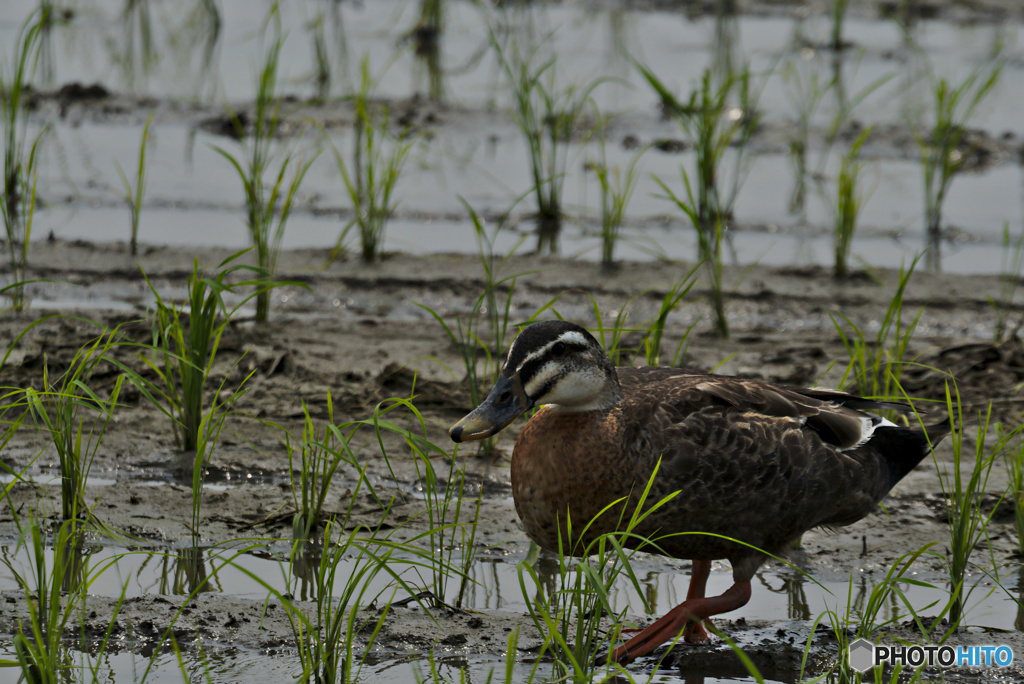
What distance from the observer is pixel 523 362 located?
3.29 meters

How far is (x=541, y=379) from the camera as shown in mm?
3318

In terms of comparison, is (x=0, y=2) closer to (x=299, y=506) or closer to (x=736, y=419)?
(x=299, y=506)

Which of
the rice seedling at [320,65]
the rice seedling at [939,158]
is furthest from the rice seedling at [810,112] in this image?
the rice seedling at [320,65]

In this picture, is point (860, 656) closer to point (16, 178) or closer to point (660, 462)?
point (660, 462)

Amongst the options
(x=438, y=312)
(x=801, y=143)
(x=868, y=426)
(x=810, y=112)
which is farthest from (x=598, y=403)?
(x=801, y=143)

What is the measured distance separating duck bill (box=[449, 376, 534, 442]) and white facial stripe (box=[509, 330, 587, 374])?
0.12 feet

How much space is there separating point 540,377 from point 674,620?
0.78 metres

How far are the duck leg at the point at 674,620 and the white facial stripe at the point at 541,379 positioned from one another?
28.6 inches

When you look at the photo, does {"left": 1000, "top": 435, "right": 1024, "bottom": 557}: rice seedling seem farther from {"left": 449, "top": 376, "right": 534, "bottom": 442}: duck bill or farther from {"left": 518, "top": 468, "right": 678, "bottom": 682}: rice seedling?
{"left": 449, "top": 376, "right": 534, "bottom": 442}: duck bill

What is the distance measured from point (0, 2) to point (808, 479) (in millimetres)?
10199

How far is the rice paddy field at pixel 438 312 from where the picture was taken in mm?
3385

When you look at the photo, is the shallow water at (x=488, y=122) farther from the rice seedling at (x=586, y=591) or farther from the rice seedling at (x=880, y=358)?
the rice seedling at (x=586, y=591)

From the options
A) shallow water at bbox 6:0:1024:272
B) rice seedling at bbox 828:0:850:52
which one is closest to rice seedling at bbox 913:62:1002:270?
shallow water at bbox 6:0:1024:272

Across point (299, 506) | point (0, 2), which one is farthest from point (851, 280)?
point (0, 2)
